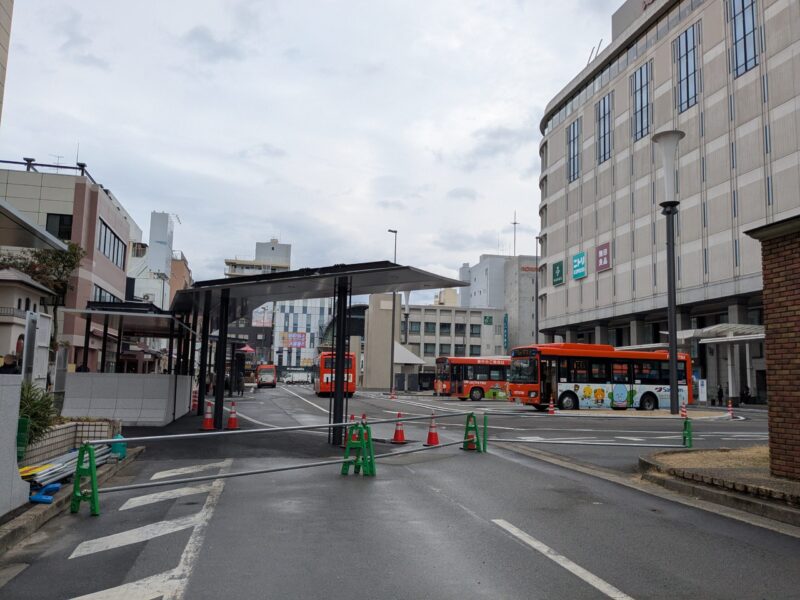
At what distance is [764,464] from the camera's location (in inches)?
455

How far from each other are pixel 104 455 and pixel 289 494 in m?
3.60

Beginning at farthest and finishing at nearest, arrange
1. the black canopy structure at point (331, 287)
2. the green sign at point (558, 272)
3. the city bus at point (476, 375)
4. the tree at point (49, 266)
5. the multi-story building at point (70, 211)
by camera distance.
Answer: the green sign at point (558, 272), the city bus at point (476, 375), the multi-story building at point (70, 211), the tree at point (49, 266), the black canopy structure at point (331, 287)

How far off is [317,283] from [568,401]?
70.6 feet

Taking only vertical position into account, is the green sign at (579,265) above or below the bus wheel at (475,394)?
above

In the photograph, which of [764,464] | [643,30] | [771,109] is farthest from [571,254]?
[764,464]

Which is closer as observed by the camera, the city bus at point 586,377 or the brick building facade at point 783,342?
the brick building facade at point 783,342

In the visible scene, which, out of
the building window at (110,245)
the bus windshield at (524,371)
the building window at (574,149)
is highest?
the building window at (574,149)

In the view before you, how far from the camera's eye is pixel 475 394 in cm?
4800

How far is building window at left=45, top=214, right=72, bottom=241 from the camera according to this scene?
3791cm

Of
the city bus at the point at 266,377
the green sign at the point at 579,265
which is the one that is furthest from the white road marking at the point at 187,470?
the city bus at the point at 266,377

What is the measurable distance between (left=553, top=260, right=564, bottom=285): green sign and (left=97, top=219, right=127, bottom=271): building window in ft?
147

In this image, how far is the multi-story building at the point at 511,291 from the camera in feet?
345

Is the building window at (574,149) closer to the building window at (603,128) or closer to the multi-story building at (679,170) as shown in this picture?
the multi-story building at (679,170)

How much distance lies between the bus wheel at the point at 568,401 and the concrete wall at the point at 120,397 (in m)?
20.3
